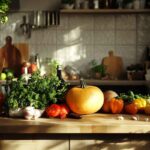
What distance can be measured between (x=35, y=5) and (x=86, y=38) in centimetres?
72

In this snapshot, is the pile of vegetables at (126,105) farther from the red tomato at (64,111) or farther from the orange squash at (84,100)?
the red tomato at (64,111)

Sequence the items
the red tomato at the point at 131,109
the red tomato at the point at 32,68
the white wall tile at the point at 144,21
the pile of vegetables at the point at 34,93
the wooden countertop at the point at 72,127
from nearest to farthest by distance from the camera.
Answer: the wooden countertop at the point at 72,127 < the pile of vegetables at the point at 34,93 < the red tomato at the point at 131,109 < the red tomato at the point at 32,68 < the white wall tile at the point at 144,21

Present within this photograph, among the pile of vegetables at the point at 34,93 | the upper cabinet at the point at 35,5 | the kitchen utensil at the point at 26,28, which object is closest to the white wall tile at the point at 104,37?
the upper cabinet at the point at 35,5

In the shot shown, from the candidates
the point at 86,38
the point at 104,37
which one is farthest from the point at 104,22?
the point at 86,38

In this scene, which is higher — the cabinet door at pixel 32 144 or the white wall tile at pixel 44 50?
the white wall tile at pixel 44 50

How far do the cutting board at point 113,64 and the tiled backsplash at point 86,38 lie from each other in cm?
5

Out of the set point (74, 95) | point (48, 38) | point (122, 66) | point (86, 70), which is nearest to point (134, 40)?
point (122, 66)

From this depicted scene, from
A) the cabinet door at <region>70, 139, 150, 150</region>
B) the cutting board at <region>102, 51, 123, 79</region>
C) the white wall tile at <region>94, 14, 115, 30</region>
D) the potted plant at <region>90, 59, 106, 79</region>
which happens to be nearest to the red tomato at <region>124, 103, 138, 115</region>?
the cabinet door at <region>70, 139, 150, 150</region>

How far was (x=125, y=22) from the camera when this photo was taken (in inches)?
173

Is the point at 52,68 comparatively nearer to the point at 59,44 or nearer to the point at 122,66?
the point at 59,44

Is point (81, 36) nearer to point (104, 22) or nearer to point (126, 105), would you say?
point (104, 22)

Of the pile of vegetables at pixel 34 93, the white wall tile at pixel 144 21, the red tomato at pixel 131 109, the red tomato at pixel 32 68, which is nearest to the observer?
the pile of vegetables at pixel 34 93

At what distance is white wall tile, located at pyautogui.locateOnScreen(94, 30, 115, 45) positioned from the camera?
4.42 metres

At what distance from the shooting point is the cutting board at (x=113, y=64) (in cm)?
441
